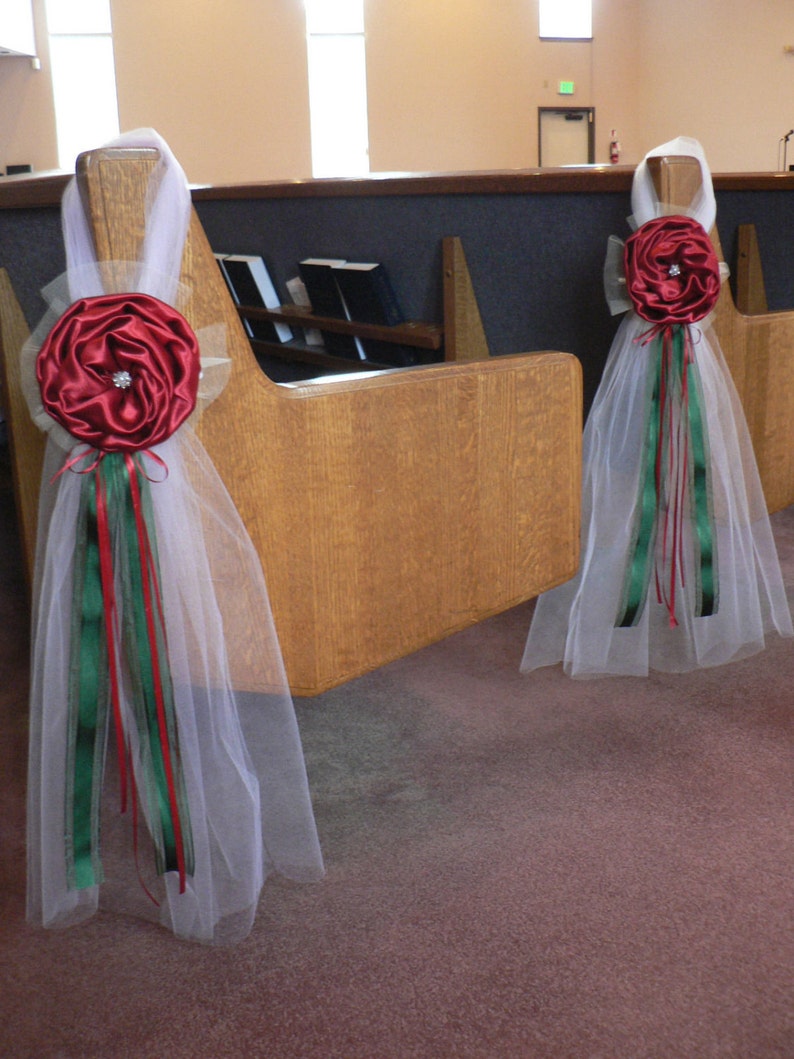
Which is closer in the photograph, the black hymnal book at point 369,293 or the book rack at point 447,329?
the book rack at point 447,329

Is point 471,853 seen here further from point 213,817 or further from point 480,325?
point 480,325

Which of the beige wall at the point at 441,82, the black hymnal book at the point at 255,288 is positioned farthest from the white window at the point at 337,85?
the black hymnal book at the point at 255,288

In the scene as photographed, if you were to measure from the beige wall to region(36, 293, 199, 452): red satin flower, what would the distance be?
8.07 meters

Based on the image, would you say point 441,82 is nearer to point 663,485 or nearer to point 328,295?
point 328,295

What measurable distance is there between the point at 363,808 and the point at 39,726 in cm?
55

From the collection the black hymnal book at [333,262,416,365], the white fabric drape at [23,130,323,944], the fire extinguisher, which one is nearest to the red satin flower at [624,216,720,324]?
the black hymnal book at [333,262,416,365]

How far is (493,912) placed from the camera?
132 centimetres

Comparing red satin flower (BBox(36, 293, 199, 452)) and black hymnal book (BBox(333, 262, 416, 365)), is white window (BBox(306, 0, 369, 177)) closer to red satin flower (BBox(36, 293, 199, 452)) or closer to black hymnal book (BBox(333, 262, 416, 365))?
black hymnal book (BBox(333, 262, 416, 365))

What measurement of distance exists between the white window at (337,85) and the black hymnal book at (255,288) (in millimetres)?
6473

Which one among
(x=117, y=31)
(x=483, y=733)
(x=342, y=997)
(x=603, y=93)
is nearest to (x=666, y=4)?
(x=603, y=93)

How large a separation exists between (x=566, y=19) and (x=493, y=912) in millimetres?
9918

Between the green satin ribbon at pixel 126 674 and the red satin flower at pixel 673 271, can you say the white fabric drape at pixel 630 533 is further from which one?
the green satin ribbon at pixel 126 674

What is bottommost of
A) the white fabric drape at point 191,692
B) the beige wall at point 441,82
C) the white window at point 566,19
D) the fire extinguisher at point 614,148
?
the white fabric drape at point 191,692

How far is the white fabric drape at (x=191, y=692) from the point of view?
1118 mm
